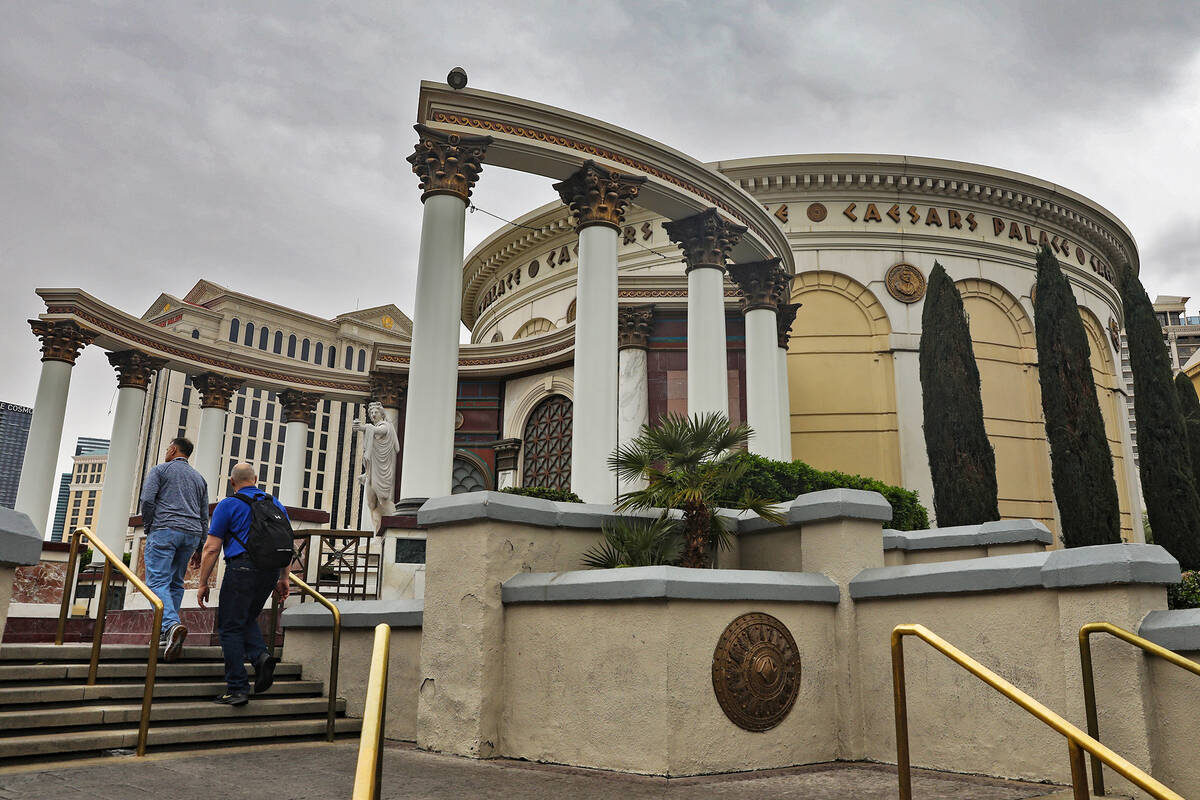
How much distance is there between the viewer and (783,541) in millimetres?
8703

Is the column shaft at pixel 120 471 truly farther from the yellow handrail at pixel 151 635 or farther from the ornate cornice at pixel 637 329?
the yellow handrail at pixel 151 635

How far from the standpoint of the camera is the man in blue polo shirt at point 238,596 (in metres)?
7.52

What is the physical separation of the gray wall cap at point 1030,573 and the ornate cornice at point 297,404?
23.0m

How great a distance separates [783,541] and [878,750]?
206 cm

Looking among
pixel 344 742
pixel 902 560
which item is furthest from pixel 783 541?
pixel 344 742

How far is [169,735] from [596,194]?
10.7 m

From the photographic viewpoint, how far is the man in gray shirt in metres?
8.75

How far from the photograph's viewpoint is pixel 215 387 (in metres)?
26.1

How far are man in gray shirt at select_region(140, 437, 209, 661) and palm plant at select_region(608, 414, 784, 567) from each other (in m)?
4.27

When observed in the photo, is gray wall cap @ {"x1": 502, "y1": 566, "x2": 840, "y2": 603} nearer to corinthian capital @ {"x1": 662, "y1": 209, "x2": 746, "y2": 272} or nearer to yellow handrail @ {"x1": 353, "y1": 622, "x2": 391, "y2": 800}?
yellow handrail @ {"x1": 353, "y1": 622, "x2": 391, "y2": 800}

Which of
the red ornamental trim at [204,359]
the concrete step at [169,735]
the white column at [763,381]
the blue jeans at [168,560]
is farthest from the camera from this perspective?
the red ornamental trim at [204,359]

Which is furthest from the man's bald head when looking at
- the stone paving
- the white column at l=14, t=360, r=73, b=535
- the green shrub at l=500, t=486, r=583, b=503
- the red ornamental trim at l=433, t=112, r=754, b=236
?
the white column at l=14, t=360, r=73, b=535

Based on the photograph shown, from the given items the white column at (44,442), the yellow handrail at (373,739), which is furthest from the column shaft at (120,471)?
the yellow handrail at (373,739)

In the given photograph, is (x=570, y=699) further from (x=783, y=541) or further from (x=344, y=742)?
(x=783, y=541)
